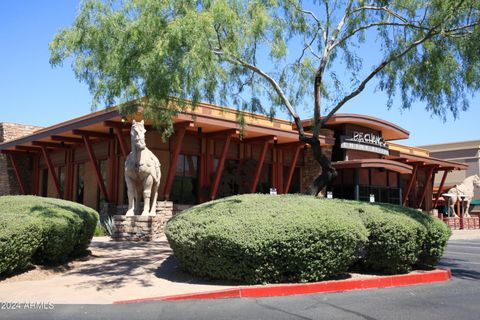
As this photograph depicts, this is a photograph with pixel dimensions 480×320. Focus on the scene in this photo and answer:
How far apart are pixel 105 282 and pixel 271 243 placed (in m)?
3.28

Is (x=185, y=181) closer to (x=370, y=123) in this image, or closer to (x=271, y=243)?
(x=370, y=123)

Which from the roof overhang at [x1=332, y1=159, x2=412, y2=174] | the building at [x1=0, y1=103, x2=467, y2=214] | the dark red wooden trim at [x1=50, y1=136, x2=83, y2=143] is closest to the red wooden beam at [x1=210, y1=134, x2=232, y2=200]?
the building at [x1=0, y1=103, x2=467, y2=214]

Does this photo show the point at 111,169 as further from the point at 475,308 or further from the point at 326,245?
the point at 475,308

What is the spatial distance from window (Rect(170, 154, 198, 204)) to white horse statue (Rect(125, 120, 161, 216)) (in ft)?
13.8

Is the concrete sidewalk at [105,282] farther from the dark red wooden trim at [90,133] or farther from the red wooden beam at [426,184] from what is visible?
the red wooden beam at [426,184]

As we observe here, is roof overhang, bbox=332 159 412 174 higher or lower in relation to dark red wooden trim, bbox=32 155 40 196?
higher

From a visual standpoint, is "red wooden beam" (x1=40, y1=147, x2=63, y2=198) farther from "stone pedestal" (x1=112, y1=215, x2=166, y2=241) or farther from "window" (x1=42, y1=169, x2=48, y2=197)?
"stone pedestal" (x1=112, y1=215, x2=166, y2=241)

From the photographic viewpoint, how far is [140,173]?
16500 millimetres

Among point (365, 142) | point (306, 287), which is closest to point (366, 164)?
point (365, 142)

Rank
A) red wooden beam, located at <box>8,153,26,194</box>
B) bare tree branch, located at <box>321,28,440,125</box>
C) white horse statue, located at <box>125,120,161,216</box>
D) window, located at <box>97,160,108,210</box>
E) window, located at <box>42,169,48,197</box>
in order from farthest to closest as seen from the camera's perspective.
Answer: window, located at <box>42,169,48,197</box>, red wooden beam, located at <box>8,153,26,194</box>, window, located at <box>97,160,108,210</box>, white horse statue, located at <box>125,120,161,216</box>, bare tree branch, located at <box>321,28,440,125</box>

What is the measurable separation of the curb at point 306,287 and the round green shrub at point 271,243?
8.7 inches

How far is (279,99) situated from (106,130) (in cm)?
1029

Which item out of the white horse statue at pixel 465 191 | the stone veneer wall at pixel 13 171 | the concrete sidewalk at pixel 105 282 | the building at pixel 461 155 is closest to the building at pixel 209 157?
the stone veneer wall at pixel 13 171

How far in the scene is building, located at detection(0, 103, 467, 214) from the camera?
21.0 m
